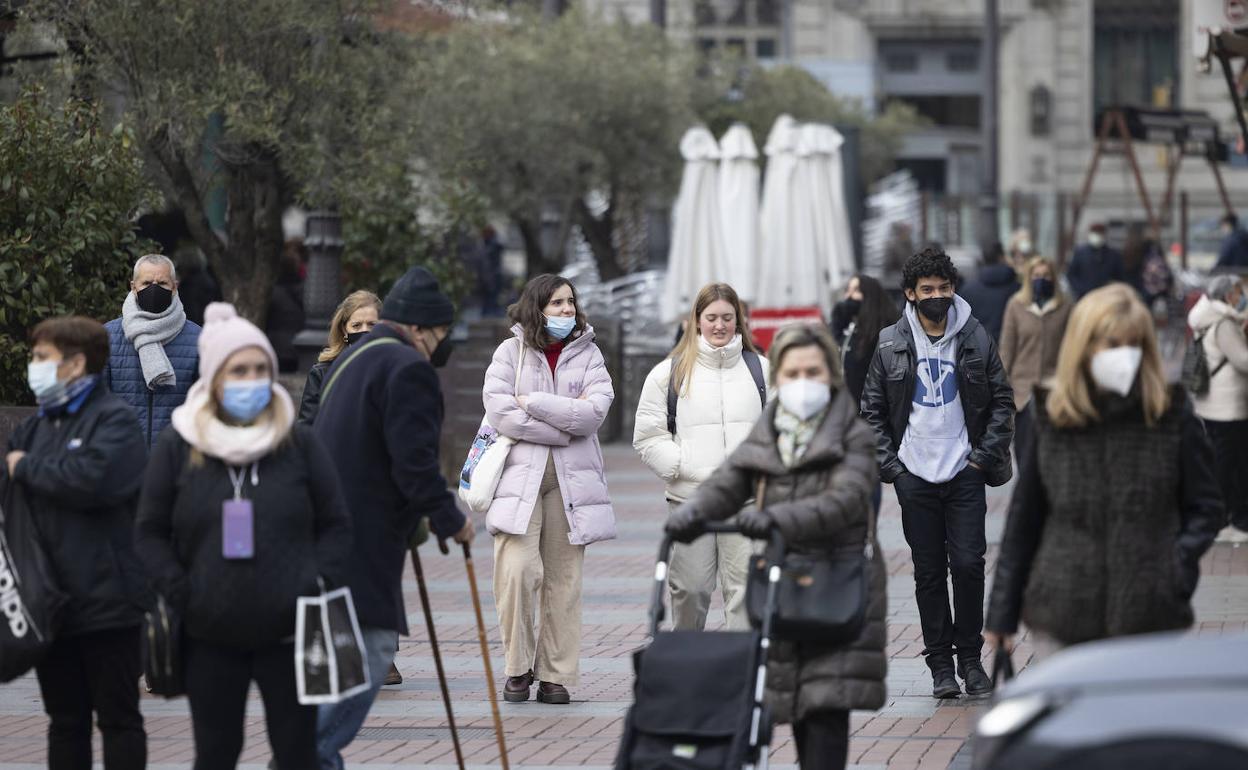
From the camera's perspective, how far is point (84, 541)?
20.7 feet

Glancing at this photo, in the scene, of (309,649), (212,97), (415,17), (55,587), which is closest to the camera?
(309,649)

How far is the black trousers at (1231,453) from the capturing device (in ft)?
42.9

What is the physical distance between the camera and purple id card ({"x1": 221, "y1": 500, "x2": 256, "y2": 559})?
18.7 ft

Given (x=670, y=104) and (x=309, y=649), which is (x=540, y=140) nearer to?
(x=670, y=104)

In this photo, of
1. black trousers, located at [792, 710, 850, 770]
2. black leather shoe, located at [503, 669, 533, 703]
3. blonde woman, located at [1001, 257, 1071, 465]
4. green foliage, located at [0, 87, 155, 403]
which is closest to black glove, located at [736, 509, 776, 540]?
black trousers, located at [792, 710, 850, 770]

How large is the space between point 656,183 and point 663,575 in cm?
2115

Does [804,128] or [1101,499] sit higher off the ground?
[804,128]

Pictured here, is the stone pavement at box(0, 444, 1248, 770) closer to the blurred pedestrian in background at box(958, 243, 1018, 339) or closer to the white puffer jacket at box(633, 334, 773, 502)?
the white puffer jacket at box(633, 334, 773, 502)

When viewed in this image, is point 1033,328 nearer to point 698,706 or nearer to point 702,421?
point 702,421

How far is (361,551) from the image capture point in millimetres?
6480

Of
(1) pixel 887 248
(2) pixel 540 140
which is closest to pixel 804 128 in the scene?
(2) pixel 540 140

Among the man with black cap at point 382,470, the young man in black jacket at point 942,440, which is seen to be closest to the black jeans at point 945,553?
the young man in black jacket at point 942,440

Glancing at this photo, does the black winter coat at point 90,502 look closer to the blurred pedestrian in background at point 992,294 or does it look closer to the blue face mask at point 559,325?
the blue face mask at point 559,325

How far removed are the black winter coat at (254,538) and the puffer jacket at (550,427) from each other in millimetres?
2950
